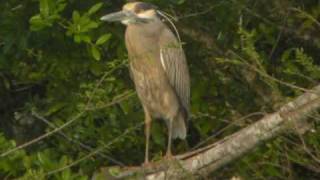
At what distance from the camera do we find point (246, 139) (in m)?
4.50

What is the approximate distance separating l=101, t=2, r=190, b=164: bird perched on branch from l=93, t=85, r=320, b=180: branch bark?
2.63 ft

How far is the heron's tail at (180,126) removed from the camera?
19.5ft

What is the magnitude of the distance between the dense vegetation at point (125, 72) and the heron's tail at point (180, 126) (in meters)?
0.05

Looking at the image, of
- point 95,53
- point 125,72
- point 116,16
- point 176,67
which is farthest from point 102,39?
point 125,72

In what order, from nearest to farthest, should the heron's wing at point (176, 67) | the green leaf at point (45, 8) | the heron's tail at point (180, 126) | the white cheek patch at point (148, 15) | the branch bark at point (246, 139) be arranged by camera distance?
the branch bark at point (246, 139)
the green leaf at point (45, 8)
the white cheek patch at point (148, 15)
the heron's wing at point (176, 67)
the heron's tail at point (180, 126)

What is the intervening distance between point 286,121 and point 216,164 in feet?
1.23

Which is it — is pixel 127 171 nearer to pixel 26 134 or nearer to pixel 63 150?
pixel 63 150

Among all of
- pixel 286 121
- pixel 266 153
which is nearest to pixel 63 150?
pixel 266 153

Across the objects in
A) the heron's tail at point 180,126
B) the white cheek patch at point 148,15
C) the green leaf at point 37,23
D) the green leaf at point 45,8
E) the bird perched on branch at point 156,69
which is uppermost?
the green leaf at point 45,8

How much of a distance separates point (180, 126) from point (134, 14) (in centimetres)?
76

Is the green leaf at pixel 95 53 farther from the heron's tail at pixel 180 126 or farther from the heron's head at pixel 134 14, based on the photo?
the heron's tail at pixel 180 126

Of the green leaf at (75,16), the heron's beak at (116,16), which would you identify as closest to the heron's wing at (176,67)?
the heron's beak at (116,16)

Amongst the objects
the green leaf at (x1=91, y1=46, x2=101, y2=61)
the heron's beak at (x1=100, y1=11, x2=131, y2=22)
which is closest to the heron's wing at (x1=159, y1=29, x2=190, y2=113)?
the heron's beak at (x1=100, y1=11, x2=131, y2=22)

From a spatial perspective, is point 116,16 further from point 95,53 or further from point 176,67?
point 176,67
